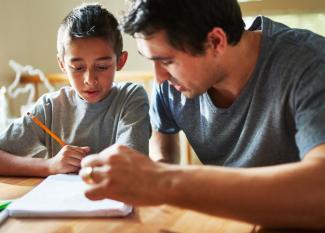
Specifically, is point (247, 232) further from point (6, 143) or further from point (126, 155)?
point (6, 143)

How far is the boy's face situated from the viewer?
1215mm

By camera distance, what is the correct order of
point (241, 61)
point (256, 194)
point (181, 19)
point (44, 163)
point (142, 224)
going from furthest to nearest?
point (44, 163) < point (241, 61) < point (181, 19) < point (142, 224) < point (256, 194)

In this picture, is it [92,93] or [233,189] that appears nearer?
[233,189]

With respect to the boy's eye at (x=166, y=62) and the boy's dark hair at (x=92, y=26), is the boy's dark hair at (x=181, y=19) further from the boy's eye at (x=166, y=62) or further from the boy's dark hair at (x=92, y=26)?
the boy's dark hair at (x=92, y=26)

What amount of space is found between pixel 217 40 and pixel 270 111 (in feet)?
0.68

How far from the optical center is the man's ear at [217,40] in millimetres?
969

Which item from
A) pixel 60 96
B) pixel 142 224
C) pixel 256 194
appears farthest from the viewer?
pixel 60 96

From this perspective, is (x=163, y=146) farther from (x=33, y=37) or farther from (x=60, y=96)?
(x=33, y=37)

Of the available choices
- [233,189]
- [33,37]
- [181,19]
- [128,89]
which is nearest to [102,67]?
[128,89]

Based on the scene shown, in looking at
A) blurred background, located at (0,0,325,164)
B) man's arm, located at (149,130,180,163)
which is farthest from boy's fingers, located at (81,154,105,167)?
blurred background, located at (0,0,325,164)

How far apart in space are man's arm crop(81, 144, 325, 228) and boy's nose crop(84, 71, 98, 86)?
1.68 ft

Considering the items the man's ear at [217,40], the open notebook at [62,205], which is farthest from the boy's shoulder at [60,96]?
the man's ear at [217,40]

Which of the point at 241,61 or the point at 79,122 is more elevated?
the point at 241,61

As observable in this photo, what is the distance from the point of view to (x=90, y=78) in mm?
1215
